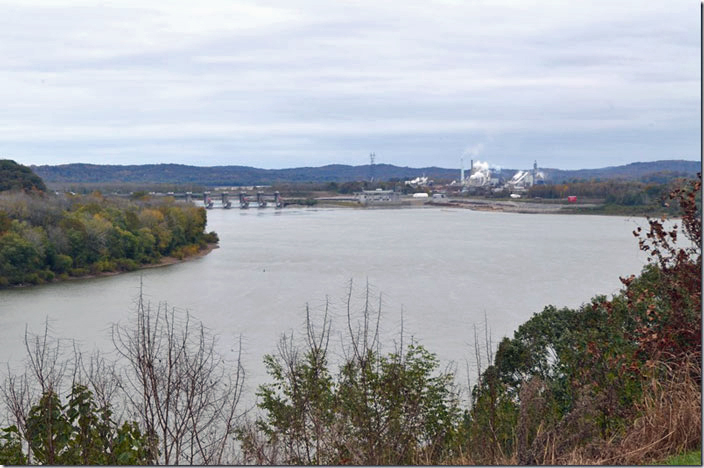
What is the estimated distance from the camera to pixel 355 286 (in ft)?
29.9

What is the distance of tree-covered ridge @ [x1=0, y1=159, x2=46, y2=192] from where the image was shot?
17.7 meters

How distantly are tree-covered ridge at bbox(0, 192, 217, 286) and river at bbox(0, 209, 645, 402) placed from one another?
456 mm

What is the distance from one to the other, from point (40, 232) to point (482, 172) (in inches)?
1464

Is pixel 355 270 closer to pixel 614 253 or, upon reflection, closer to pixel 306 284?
pixel 306 284

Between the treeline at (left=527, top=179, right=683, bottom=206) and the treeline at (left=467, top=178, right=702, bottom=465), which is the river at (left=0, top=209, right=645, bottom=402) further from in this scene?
the treeline at (left=467, top=178, right=702, bottom=465)

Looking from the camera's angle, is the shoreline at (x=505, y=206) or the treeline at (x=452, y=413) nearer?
the treeline at (x=452, y=413)

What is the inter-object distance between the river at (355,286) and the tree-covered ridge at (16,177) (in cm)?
480

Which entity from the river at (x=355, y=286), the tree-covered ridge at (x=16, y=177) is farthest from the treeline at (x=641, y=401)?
the tree-covered ridge at (x=16, y=177)

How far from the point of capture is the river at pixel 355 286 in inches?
260

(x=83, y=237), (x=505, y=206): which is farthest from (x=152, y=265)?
(x=505, y=206)

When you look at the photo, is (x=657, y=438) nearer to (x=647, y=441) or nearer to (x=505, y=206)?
(x=647, y=441)

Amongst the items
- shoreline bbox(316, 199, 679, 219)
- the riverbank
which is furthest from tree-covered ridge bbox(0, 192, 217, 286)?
shoreline bbox(316, 199, 679, 219)

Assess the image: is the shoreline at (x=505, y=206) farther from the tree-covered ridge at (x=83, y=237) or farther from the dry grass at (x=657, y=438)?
the dry grass at (x=657, y=438)

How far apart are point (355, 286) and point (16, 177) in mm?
12027
